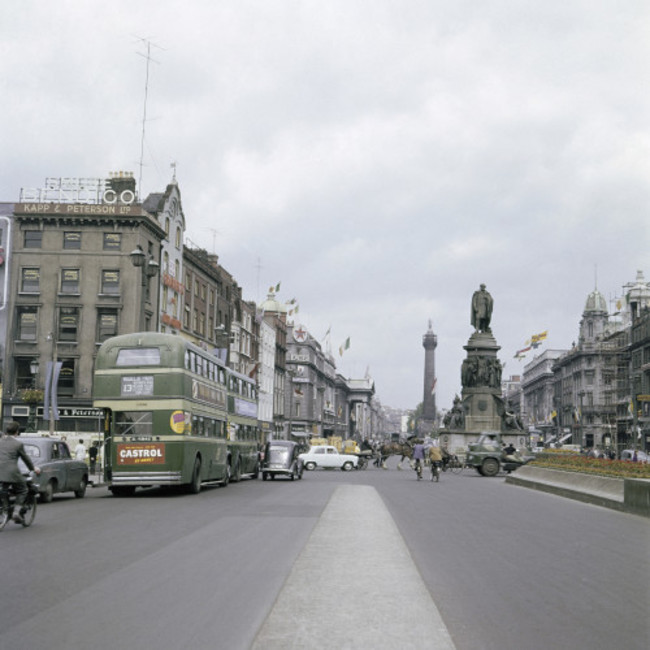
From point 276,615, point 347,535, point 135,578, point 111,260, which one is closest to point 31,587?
point 135,578

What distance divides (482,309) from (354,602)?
49.6m

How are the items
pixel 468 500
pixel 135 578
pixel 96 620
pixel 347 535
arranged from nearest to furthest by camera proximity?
1. pixel 96 620
2. pixel 135 578
3. pixel 347 535
4. pixel 468 500

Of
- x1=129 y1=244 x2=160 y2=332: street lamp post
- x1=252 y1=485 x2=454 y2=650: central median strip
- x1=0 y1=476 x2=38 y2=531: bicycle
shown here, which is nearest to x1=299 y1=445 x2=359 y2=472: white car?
x1=129 y1=244 x2=160 y2=332: street lamp post

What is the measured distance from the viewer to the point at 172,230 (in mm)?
60094

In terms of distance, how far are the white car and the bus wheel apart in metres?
26.1

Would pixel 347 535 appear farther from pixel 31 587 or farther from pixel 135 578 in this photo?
pixel 31 587

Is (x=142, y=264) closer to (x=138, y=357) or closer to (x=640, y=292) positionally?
(x=138, y=357)

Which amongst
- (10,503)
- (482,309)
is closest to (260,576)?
(10,503)

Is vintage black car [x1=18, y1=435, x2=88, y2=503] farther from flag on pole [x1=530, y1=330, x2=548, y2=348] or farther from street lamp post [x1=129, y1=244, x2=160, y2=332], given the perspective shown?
flag on pole [x1=530, y1=330, x2=548, y2=348]

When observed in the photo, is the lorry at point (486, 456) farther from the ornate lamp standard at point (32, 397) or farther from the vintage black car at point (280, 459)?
the ornate lamp standard at point (32, 397)

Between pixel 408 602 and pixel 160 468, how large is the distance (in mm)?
16739

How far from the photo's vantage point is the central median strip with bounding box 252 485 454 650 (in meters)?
6.25

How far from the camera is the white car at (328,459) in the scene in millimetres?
51469

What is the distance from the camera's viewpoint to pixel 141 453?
2348cm
